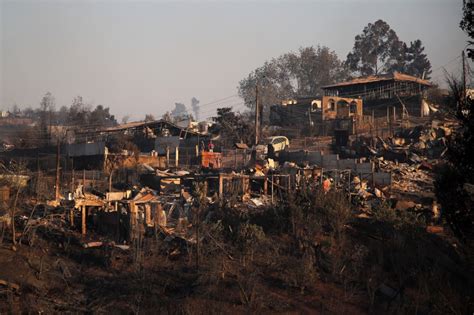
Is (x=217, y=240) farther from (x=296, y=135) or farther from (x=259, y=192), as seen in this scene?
(x=296, y=135)

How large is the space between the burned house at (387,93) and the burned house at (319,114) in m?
1.01

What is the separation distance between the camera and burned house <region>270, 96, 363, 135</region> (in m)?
33.2

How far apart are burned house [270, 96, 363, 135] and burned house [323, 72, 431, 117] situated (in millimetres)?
1013

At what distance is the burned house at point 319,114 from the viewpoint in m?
33.2

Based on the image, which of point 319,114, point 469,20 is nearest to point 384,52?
point 319,114

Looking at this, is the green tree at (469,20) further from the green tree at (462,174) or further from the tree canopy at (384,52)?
the tree canopy at (384,52)

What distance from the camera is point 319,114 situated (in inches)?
1415

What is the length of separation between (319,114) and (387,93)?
5735 millimetres

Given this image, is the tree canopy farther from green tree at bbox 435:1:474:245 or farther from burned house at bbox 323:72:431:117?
green tree at bbox 435:1:474:245

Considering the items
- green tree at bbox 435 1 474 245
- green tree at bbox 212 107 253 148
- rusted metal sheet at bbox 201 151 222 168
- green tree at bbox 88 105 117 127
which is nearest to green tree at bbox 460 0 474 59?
green tree at bbox 435 1 474 245

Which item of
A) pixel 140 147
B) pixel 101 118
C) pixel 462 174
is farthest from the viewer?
pixel 101 118

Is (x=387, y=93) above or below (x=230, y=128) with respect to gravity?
above

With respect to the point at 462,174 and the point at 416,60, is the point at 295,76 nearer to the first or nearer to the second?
the point at 416,60

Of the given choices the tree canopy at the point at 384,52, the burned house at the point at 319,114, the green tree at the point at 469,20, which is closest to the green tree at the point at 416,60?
the tree canopy at the point at 384,52
